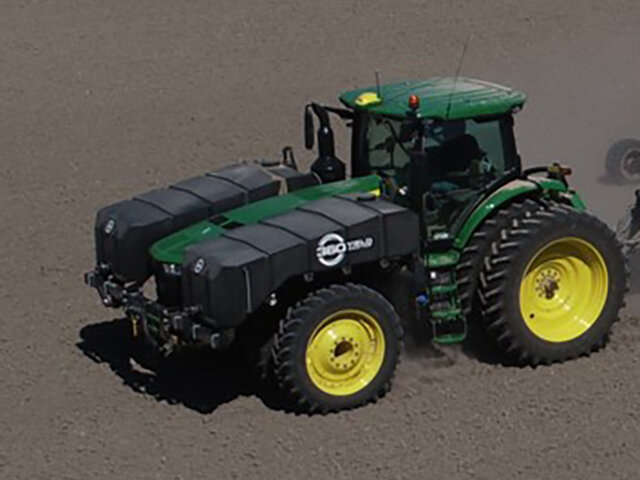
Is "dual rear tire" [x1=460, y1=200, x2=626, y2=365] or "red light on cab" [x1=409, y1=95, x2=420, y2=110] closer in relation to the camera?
"red light on cab" [x1=409, y1=95, x2=420, y2=110]

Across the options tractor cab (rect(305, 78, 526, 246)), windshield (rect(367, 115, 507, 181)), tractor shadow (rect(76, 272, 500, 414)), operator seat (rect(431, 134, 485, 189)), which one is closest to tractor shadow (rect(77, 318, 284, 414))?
tractor shadow (rect(76, 272, 500, 414))

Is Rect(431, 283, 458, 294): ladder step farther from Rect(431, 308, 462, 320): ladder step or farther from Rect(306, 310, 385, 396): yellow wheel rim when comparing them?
Rect(306, 310, 385, 396): yellow wheel rim

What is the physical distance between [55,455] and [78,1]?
14.7 m

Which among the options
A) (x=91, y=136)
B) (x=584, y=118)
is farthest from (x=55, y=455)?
(x=584, y=118)

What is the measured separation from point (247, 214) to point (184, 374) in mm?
1522

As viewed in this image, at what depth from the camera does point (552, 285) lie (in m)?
11.6

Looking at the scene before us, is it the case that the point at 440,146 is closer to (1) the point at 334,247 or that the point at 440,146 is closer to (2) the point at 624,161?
(1) the point at 334,247

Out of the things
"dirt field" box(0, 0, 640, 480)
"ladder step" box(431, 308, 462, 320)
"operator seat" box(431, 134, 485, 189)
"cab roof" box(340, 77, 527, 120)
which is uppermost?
"cab roof" box(340, 77, 527, 120)

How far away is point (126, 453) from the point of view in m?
10.3

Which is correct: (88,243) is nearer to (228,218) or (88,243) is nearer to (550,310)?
(228,218)

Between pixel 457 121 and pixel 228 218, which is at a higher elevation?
pixel 457 121

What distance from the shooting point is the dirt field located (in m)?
10.3

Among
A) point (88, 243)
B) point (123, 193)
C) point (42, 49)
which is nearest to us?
point (88, 243)

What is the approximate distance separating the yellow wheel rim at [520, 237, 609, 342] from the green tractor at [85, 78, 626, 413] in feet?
0.04
